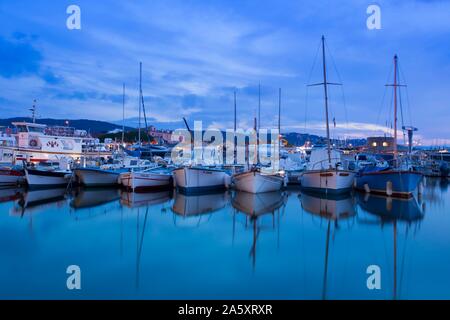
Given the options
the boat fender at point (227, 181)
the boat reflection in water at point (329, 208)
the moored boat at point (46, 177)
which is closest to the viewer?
the boat reflection in water at point (329, 208)

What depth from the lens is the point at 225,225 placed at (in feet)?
49.6

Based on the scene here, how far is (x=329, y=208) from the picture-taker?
764 inches

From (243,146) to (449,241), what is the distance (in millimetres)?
30543

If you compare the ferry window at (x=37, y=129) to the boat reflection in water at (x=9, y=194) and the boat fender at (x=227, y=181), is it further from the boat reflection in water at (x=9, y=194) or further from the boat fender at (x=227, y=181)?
the boat fender at (x=227, y=181)

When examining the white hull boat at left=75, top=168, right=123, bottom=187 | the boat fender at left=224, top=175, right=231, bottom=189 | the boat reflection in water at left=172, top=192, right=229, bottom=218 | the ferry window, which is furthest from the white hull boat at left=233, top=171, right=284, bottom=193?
the ferry window

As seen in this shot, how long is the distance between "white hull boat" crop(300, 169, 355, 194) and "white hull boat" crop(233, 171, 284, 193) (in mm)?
2316

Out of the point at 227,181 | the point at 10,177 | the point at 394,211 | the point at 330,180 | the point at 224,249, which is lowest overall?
the point at 224,249

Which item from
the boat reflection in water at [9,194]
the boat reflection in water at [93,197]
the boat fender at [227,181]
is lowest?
the boat reflection in water at [93,197]

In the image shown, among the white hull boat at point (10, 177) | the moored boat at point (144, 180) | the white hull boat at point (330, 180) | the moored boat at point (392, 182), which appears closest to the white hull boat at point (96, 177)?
the moored boat at point (144, 180)

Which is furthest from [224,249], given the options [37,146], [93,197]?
[37,146]

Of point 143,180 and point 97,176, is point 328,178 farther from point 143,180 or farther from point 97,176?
point 97,176

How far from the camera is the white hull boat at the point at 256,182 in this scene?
23.5 m

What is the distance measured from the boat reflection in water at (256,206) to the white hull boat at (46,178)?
44.4 feet

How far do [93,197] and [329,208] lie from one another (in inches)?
569
